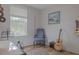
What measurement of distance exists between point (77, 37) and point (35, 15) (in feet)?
2.18

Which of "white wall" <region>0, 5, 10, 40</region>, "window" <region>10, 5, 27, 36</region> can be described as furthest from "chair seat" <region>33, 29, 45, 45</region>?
"white wall" <region>0, 5, 10, 40</region>

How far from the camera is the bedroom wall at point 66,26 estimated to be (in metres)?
1.44

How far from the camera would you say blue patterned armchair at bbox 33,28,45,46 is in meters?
1.46

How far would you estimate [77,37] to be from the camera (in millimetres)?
1432

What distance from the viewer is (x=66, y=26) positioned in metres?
1.47

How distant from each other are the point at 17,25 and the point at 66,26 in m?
0.69

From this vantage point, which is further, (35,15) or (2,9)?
(35,15)

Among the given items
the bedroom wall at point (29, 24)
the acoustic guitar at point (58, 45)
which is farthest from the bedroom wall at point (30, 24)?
the acoustic guitar at point (58, 45)

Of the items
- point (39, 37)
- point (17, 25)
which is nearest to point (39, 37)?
point (39, 37)

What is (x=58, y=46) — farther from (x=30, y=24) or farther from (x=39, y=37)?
(x=30, y=24)

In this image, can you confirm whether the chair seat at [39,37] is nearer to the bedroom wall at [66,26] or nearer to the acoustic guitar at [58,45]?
the bedroom wall at [66,26]

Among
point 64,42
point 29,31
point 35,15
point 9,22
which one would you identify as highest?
point 35,15
